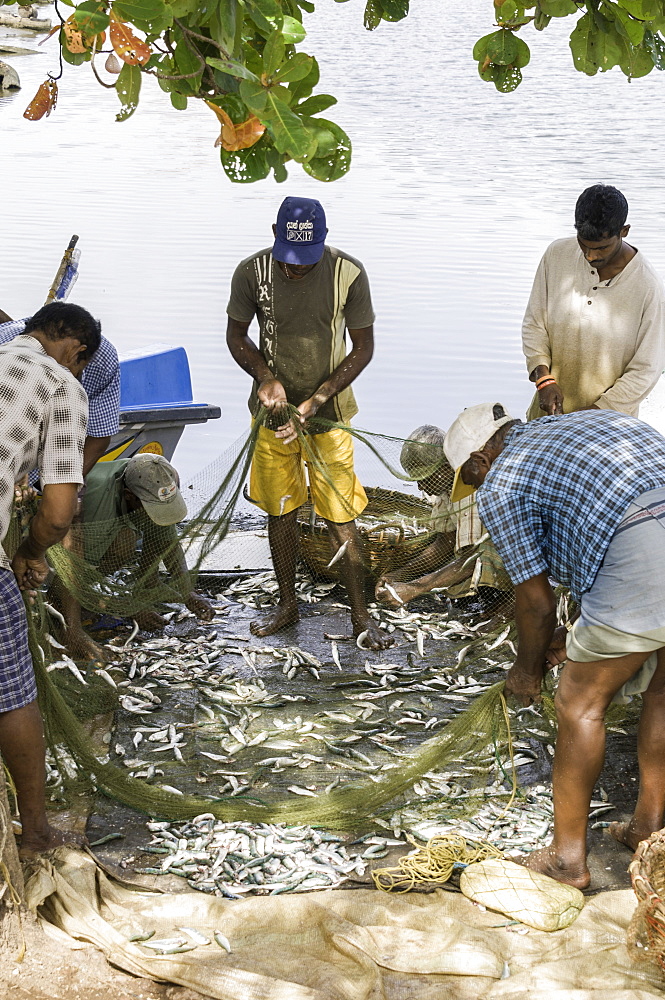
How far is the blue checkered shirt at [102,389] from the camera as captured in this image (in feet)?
16.5

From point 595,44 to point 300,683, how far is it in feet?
10.2

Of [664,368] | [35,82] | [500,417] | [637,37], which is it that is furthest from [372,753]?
[35,82]

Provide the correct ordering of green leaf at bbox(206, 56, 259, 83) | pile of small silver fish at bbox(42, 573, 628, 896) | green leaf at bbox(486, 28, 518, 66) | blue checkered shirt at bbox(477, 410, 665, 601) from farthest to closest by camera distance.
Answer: pile of small silver fish at bbox(42, 573, 628, 896) → green leaf at bbox(486, 28, 518, 66) → blue checkered shirt at bbox(477, 410, 665, 601) → green leaf at bbox(206, 56, 259, 83)

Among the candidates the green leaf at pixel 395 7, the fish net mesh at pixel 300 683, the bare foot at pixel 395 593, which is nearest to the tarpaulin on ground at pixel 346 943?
the fish net mesh at pixel 300 683

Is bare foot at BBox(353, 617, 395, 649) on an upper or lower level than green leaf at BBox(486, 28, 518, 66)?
lower

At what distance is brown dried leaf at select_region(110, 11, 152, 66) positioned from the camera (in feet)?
8.18

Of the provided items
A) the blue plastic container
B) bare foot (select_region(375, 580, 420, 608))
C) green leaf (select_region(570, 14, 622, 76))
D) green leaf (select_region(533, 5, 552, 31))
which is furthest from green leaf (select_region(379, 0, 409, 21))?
the blue plastic container

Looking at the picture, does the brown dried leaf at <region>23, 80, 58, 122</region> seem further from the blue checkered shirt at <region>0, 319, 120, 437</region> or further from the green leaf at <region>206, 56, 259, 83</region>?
the blue checkered shirt at <region>0, 319, 120, 437</region>

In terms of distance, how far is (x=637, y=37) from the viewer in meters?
3.04

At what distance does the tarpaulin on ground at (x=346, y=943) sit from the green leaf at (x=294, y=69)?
247 centimetres

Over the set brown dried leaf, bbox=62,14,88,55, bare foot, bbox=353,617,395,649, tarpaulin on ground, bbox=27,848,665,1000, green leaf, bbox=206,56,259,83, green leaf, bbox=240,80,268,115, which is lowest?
tarpaulin on ground, bbox=27,848,665,1000

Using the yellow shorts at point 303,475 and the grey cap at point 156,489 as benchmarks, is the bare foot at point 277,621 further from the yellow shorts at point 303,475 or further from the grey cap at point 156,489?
the grey cap at point 156,489

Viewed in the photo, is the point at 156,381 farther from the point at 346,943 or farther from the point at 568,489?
the point at 346,943

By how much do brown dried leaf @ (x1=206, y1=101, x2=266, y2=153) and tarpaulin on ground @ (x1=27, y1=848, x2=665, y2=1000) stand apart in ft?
7.69
